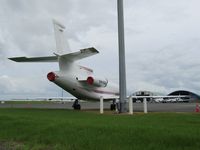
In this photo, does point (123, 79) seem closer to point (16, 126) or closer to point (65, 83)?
point (65, 83)

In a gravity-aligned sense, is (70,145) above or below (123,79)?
below

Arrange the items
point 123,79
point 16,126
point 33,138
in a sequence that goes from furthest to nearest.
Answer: point 123,79, point 16,126, point 33,138

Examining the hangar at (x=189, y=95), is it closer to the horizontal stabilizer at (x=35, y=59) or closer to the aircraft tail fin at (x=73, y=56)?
the aircraft tail fin at (x=73, y=56)

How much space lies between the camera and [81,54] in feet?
89.9

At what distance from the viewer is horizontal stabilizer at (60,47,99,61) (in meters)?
25.4

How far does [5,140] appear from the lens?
35.2 ft

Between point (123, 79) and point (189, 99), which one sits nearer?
point (123, 79)

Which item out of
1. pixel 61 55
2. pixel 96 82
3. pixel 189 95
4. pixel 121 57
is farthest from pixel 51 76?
pixel 189 95

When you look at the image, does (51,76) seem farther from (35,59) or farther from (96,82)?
(96,82)

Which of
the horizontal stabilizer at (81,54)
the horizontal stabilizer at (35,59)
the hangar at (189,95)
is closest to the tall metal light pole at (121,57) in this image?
the horizontal stabilizer at (81,54)

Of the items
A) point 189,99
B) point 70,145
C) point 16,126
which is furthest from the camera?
point 189,99

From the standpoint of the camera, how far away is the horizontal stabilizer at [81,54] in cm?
2541

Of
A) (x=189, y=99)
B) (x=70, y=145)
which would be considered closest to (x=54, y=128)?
(x=70, y=145)

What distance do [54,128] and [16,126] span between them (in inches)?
92.2
